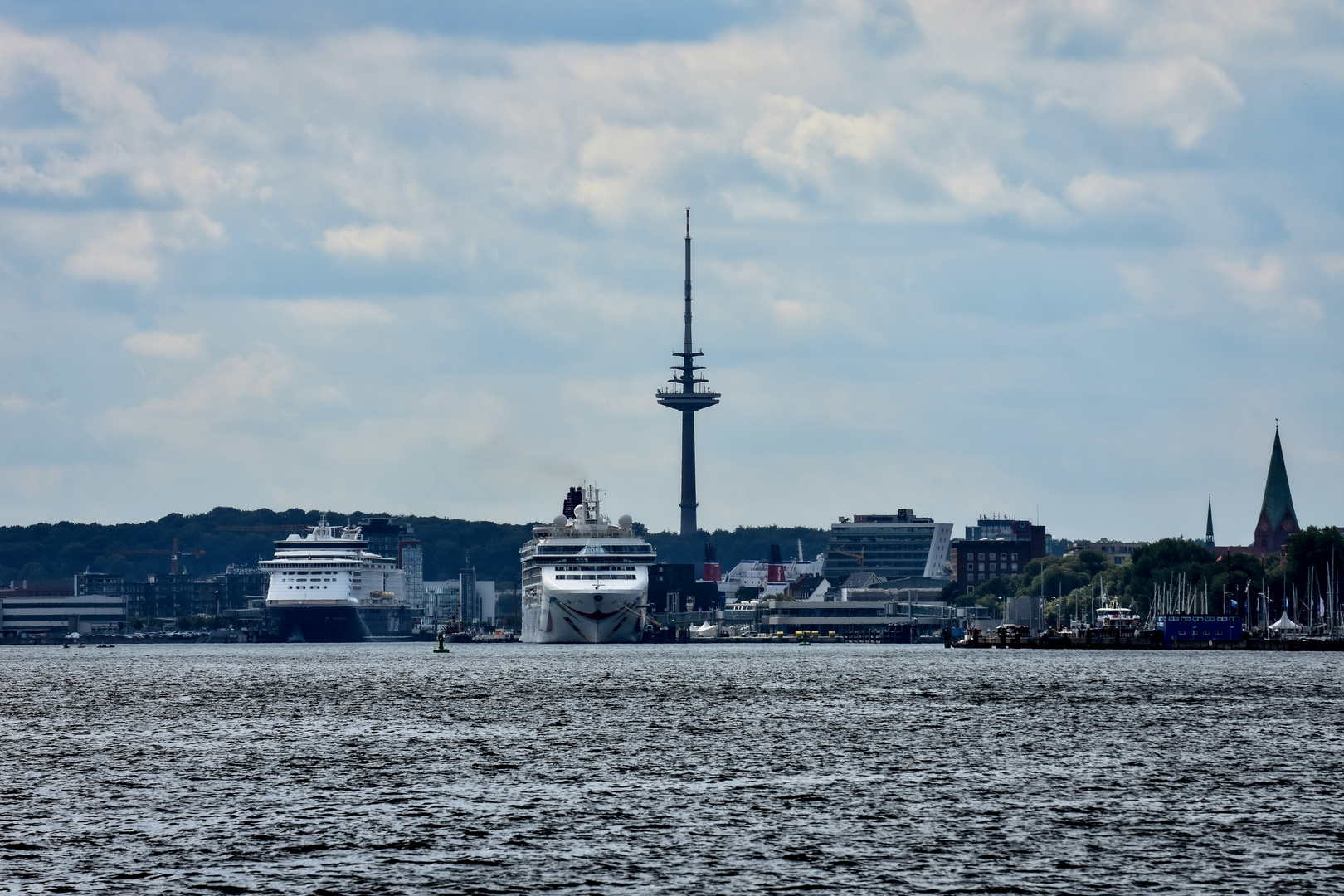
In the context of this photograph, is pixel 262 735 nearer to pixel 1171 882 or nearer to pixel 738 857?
pixel 738 857

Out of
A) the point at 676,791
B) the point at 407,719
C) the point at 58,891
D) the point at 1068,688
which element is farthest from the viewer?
the point at 1068,688

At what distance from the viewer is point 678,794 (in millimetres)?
65062

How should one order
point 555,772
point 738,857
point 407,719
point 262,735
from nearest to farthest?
point 738,857, point 555,772, point 262,735, point 407,719

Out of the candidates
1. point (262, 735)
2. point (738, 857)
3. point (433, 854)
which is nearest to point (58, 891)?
point (433, 854)

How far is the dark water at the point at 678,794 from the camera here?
49156 mm

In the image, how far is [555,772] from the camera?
71.8 meters

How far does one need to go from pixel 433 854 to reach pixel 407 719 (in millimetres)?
50176

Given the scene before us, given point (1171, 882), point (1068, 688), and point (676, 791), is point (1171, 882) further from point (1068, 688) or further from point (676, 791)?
point (1068, 688)

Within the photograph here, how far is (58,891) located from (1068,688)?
92.3 meters

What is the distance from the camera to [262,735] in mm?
90750

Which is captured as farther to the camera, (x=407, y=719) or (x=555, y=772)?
(x=407, y=719)

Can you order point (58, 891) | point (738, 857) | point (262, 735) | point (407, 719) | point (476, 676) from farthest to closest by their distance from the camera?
point (476, 676)
point (407, 719)
point (262, 735)
point (738, 857)
point (58, 891)

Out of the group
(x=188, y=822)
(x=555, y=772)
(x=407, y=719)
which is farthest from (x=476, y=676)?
(x=188, y=822)

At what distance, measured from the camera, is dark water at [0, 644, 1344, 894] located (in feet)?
161
